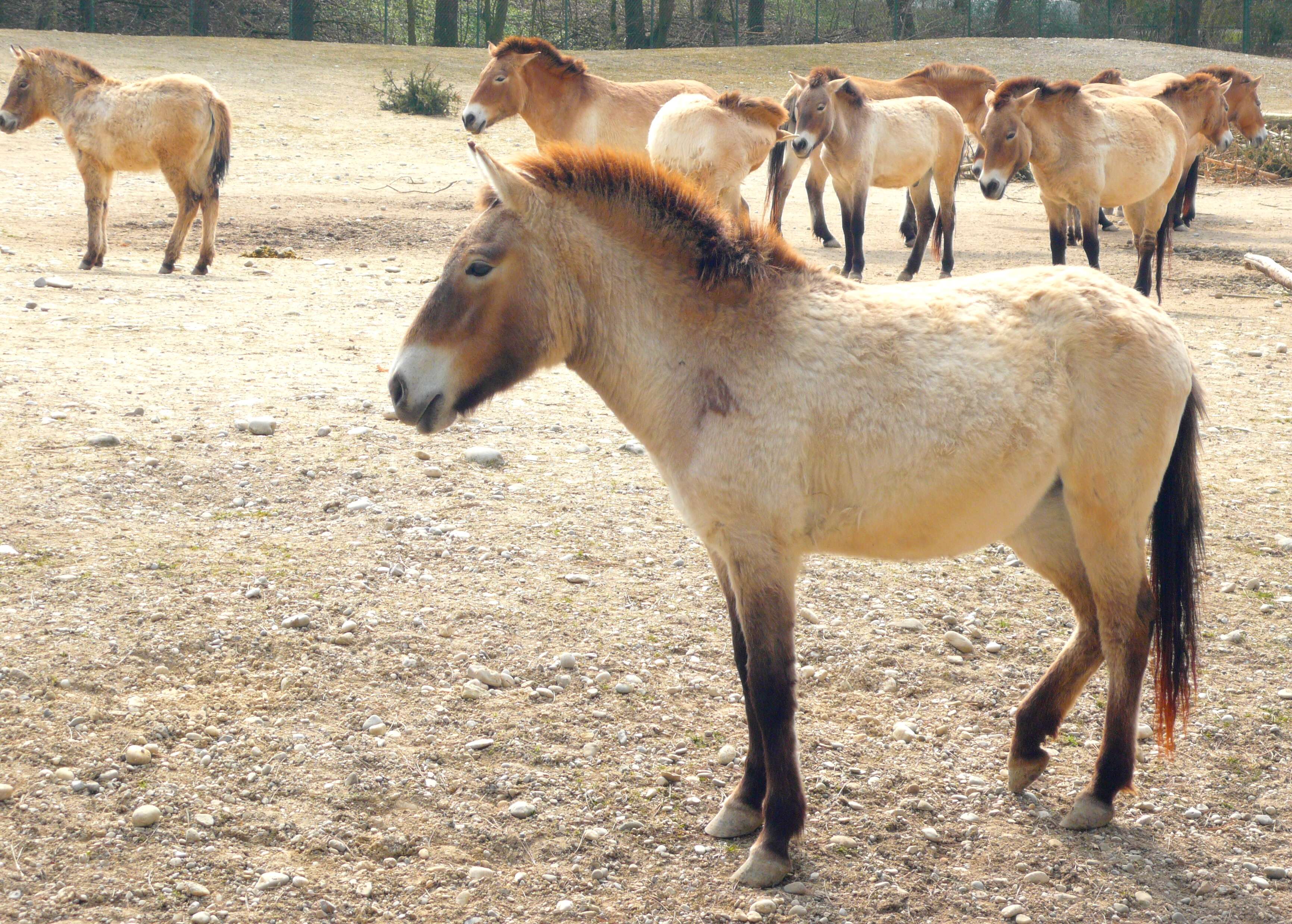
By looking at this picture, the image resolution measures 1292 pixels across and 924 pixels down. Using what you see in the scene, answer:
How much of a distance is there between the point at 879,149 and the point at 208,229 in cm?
684

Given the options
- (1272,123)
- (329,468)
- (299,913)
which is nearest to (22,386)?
(329,468)

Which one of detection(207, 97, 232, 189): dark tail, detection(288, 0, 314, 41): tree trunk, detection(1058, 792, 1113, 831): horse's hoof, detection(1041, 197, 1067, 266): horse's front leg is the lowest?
detection(1058, 792, 1113, 831): horse's hoof

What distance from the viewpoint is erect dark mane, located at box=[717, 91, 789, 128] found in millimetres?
10352

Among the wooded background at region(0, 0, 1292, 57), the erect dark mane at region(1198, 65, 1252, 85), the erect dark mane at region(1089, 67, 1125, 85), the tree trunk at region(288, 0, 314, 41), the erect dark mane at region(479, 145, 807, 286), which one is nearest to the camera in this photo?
the erect dark mane at region(479, 145, 807, 286)

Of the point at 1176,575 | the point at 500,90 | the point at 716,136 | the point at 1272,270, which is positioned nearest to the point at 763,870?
the point at 1176,575

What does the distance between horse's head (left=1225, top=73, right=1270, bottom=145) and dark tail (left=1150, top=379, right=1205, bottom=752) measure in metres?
15.7

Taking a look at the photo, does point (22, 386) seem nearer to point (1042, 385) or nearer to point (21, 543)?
point (21, 543)

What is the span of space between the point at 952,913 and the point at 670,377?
1.62m

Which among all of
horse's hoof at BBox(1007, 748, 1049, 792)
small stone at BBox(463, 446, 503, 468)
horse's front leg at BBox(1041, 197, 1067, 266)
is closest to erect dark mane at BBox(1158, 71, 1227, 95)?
horse's front leg at BBox(1041, 197, 1067, 266)

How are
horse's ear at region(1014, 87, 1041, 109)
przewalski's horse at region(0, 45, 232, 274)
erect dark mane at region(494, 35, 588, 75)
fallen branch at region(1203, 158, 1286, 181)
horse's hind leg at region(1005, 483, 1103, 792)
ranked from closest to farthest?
1. horse's hind leg at region(1005, 483, 1103, 792)
2. horse's ear at region(1014, 87, 1041, 109)
3. przewalski's horse at region(0, 45, 232, 274)
4. erect dark mane at region(494, 35, 588, 75)
5. fallen branch at region(1203, 158, 1286, 181)

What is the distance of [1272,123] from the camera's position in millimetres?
21391

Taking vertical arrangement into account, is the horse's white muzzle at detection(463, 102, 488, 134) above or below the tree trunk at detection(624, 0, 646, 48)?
below

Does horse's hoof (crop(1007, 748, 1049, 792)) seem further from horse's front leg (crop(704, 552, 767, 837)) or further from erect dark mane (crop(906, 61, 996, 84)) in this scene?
erect dark mane (crop(906, 61, 996, 84))

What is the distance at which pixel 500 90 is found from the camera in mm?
11109
